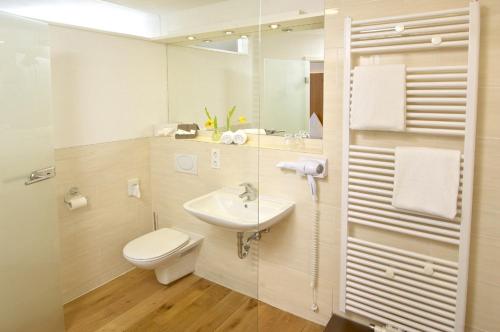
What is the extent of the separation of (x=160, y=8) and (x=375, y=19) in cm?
166

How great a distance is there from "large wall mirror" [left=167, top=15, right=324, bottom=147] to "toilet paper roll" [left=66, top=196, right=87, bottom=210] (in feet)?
3.06

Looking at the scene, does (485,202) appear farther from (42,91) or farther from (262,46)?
(42,91)

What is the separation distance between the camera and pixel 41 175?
1.82 metres

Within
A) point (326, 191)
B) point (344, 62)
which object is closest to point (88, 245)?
point (326, 191)

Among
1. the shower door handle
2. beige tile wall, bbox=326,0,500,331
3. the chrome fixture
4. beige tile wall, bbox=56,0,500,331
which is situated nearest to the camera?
beige tile wall, bbox=326,0,500,331

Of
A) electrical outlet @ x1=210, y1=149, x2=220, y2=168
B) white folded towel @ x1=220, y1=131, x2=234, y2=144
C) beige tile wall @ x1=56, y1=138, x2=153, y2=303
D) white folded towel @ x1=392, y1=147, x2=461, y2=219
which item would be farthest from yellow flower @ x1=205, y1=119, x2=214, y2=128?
white folded towel @ x1=392, y1=147, x2=461, y2=219

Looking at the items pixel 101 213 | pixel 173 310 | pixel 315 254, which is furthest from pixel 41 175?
pixel 315 254

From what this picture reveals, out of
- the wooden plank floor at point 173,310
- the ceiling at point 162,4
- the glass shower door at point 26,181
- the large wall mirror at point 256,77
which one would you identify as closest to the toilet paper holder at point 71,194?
the glass shower door at point 26,181

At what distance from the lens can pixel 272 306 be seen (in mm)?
2354

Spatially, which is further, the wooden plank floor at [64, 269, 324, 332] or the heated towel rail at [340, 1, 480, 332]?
the wooden plank floor at [64, 269, 324, 332]

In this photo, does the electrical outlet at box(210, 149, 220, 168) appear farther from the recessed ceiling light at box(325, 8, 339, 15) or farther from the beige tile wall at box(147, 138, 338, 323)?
the recessed ceiling light at box(325, 8, 339, 15)

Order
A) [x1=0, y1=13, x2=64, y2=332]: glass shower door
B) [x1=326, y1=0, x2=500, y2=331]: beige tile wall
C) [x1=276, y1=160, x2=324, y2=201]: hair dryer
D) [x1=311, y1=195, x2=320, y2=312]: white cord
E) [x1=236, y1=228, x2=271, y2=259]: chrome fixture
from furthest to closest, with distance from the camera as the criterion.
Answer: [x1=236, y1=228, x2=271, y2=259]: chrome fixture
[x1=311, y1=195, x2=320, y2=312]: white cord
[x1=276, y1=160, x2=324, y2=201]: hair dryer
[x1=0, y1=13, x2=64, y2=332]: glass shower door
[x1=326, y1=0, x2=500, y2=331]: beige tile wall

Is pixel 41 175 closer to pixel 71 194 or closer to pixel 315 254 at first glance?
pixel 71 194

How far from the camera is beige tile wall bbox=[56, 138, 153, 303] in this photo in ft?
7.49
